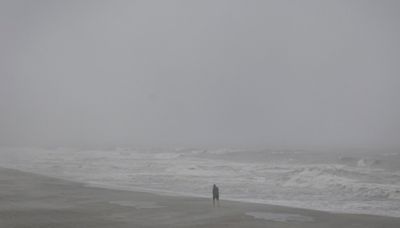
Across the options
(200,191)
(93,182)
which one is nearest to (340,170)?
(200,191)

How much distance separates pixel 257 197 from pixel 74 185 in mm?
13340

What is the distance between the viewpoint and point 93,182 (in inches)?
1481

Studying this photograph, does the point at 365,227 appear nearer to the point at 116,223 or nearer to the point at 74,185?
the point at 116,223

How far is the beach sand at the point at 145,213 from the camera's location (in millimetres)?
19828

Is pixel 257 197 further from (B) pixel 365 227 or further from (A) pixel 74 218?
(A) pixel 74 218

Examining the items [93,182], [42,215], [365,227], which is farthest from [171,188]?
[365,227]

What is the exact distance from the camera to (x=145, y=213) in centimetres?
2236

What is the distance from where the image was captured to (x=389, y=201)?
89.8ft

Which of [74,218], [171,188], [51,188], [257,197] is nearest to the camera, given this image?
[74,218]

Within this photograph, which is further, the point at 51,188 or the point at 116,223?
the point at 51,188

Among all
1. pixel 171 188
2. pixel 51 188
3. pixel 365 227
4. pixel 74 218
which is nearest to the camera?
pixel 365 227

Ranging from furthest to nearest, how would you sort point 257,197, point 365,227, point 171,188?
point 171,188
point 257,197
point 365,227

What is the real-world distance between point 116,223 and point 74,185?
16.1 m

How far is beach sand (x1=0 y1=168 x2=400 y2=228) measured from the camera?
19828mm
